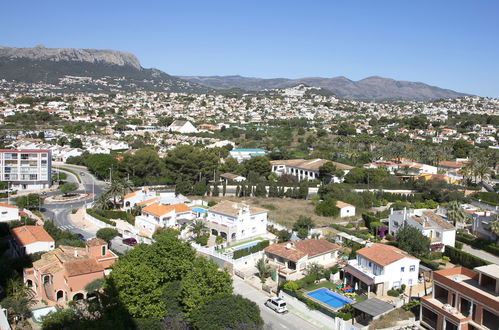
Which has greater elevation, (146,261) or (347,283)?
(146,261)

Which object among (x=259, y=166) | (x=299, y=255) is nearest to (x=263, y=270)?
(x=299, y=255)

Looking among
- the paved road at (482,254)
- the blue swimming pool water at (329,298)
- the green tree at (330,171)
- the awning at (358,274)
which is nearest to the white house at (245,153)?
the green tree at (330,171)

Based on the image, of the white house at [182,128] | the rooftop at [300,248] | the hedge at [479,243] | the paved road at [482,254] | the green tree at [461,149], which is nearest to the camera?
the rooftop at [300,248]

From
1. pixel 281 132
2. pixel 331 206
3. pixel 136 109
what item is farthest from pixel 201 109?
pixel 331 206

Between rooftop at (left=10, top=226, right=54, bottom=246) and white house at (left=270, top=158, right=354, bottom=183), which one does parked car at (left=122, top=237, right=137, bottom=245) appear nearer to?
rooftop at (left=10, top=226, right=54, bottom=246)

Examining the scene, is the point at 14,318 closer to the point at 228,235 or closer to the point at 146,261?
the point at 146,261

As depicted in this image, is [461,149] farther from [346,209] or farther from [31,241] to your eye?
[31,241]

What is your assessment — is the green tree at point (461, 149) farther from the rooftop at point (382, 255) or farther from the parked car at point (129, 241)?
the parked car at point (129, 241)
